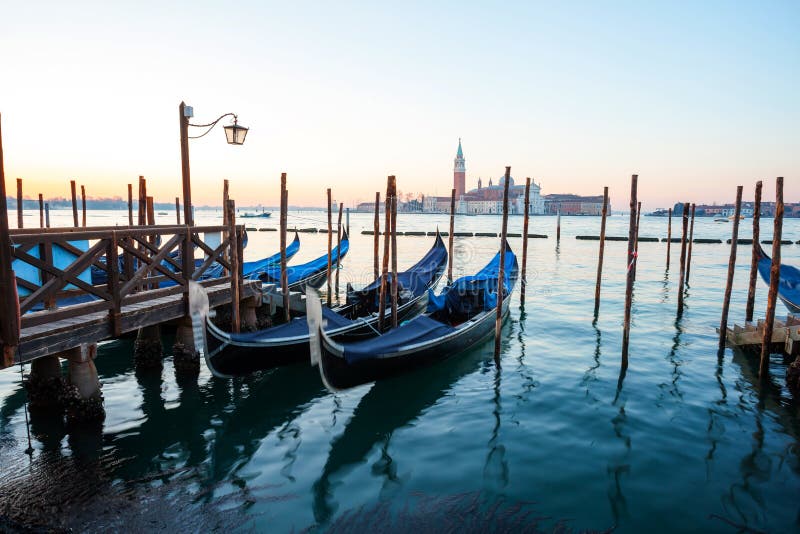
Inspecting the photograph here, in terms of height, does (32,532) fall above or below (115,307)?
below

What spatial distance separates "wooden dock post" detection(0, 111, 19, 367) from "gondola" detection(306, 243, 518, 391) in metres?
2.22

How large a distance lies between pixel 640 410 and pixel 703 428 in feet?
2.13

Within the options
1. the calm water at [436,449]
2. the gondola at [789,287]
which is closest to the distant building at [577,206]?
the gondola at [789,287]

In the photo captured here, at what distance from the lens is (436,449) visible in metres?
4.88

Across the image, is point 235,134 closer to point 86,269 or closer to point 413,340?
point 86,269

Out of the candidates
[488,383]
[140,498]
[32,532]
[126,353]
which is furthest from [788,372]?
[126,353]

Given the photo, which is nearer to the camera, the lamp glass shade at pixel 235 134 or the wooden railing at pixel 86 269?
the wooden railing at pixel 86 269

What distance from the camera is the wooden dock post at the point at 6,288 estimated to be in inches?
137

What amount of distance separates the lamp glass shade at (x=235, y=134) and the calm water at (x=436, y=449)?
323cm

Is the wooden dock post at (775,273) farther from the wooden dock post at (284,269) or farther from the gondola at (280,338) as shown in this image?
the wooden dock post at (284,269)

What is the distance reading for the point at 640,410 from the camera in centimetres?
579

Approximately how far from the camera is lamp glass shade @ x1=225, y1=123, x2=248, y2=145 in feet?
21.8

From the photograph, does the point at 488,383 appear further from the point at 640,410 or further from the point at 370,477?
the point at 370,477

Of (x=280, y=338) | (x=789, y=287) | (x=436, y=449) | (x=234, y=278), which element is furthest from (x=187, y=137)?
(x=789, y=287)
